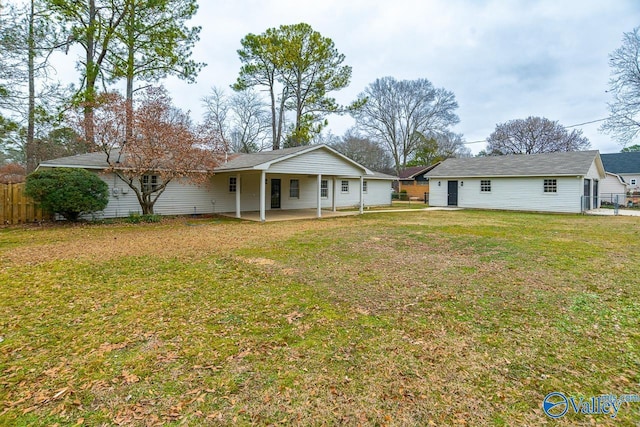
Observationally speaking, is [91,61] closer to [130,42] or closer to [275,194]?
[130,42]

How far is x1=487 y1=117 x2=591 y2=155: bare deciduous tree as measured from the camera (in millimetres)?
35062

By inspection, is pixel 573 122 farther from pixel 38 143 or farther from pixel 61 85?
pixel 38 143

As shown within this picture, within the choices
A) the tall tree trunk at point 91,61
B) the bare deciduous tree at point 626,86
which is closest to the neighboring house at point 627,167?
the bare deciduous tree at point 626,86

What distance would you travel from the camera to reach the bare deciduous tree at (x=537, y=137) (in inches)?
1380

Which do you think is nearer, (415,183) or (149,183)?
(149,183)

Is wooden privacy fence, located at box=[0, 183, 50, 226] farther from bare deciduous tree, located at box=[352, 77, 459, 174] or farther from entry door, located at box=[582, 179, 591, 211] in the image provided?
bare deciduous tree, located at box=[352, 77, 459, 174]

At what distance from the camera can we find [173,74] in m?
18.5

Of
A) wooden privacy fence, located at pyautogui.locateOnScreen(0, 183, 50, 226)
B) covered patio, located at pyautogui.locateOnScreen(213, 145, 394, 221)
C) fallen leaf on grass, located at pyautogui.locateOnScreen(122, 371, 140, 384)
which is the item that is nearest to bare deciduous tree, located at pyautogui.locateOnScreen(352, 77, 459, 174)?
covered patio, located at pyautogui.locateOnScreen(213, 145, 394, 221)

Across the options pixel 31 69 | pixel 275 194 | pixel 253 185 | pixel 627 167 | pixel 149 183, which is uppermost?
pixel 31 69

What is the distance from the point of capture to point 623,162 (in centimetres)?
3600

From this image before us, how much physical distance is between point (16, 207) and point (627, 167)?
5064 centimetres

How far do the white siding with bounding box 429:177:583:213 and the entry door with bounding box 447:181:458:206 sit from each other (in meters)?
0.23

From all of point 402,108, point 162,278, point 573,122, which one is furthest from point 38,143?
point 573,122

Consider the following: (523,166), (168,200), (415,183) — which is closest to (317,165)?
(168,200)
